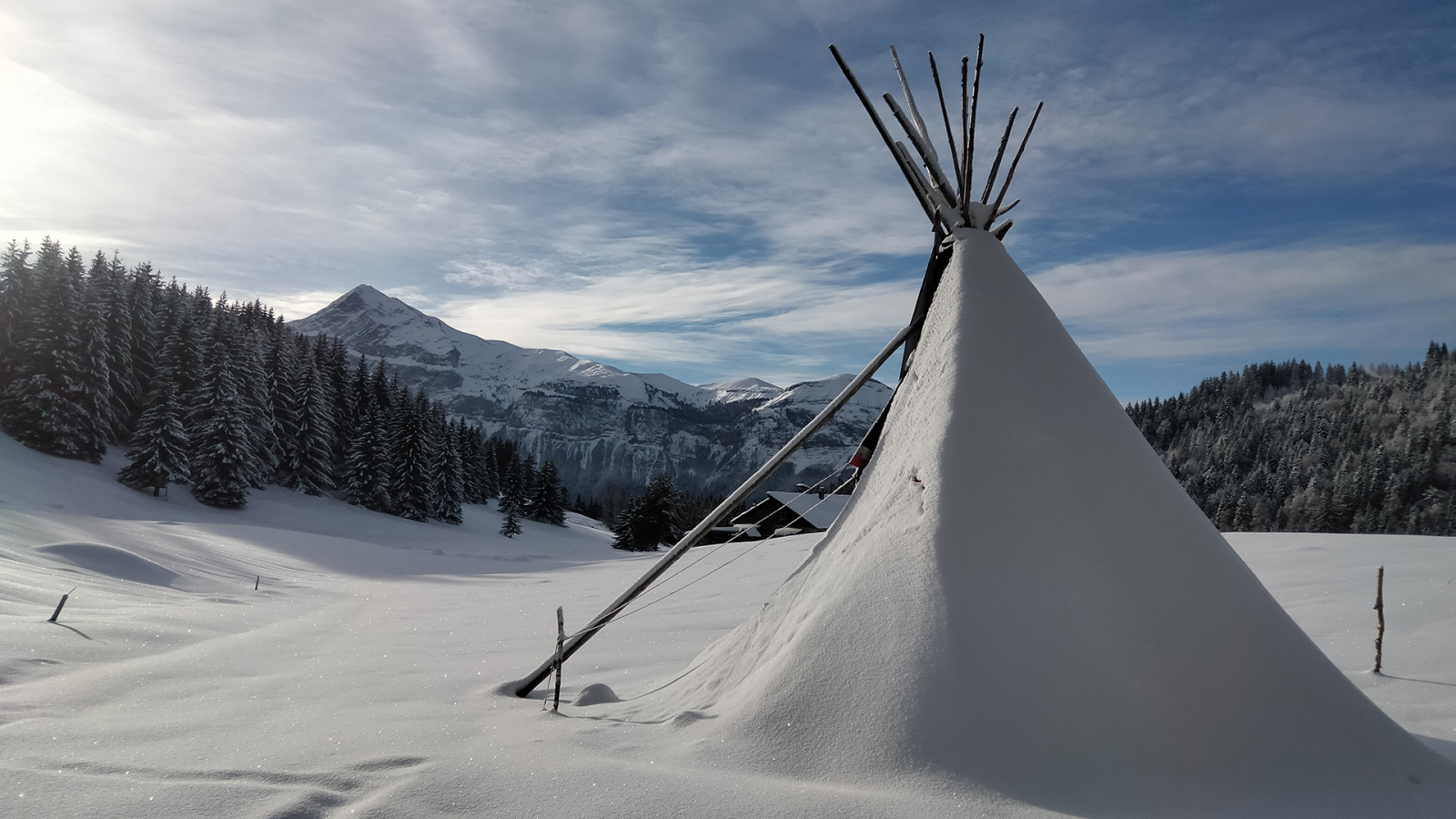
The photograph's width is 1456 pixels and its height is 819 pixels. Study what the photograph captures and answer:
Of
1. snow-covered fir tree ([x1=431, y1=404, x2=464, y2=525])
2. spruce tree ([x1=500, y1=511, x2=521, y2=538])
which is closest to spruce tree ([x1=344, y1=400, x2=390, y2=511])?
snow-covered fir tree ([x1=431, y1=404, x2=464, y2=525])

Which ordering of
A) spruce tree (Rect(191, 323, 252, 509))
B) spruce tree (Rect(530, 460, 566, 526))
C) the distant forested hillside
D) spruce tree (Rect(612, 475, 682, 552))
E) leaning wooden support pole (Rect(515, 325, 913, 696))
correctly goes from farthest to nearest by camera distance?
the distant forested hillside
spruce tree (Rect(530, 460, 566, 526))
spruce tree (Rect(612, 475, 682, 552))
spruce tree (Rect(191, 323, 252, 509))
leaning wooden support pole (Rect(515, 325, 913, 696))

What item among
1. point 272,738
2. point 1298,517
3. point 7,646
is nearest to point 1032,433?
point 272,738

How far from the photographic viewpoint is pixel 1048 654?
318 cm

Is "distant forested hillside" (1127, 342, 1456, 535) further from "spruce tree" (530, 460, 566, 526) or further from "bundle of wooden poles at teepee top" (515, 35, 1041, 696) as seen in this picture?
"bundle of wooden poles at teepee top" (515, 35, 1041, 696)

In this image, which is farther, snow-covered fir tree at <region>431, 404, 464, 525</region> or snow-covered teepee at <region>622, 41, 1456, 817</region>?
snow-covered fir tree at <region>431, 404, 464, 525</region>

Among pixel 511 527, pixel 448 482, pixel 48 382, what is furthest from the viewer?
pixel 511 527

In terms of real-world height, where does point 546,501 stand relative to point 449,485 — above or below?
below

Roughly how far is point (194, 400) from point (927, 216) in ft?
117

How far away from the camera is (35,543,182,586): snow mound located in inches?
561

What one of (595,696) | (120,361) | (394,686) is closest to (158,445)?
(120,361)

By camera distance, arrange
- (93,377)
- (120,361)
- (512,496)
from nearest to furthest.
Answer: (93,377) → (120,361) → (512,496)

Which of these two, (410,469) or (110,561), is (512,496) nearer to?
(410,469)

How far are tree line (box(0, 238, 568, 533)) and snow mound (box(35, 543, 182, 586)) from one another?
16318 mm

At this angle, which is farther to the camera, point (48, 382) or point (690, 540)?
point (48, 382)
